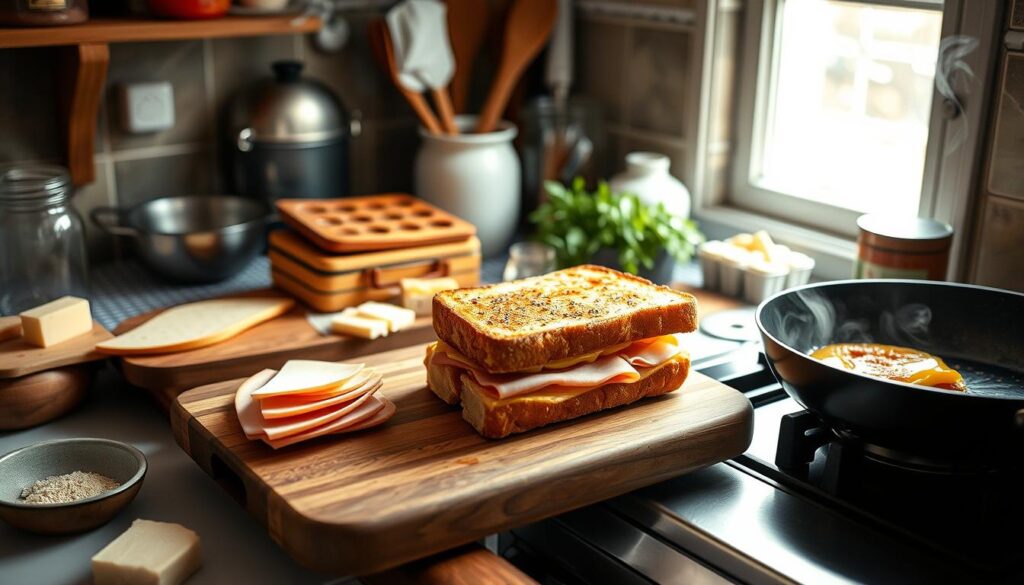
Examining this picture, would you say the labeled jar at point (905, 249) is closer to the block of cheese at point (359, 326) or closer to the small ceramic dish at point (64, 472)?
the block of cheese at point (359, 326)

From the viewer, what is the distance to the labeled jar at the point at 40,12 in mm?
1365

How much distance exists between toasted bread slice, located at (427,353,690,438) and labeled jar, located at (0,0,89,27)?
726 mm

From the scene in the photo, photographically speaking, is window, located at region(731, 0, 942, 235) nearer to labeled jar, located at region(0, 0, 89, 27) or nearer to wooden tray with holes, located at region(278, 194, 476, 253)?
wooden tray with holes, located at region(278, 194, 476, 253)

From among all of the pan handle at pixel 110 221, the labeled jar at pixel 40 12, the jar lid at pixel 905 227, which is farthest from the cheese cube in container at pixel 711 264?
the labeled jar at pixel 40 12

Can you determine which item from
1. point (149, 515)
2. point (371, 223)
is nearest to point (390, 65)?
point (371, 223)

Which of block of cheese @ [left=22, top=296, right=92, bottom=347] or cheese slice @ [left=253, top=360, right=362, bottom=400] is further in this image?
block of cheese @ [left=22, top=296, right=92, bottom=347]

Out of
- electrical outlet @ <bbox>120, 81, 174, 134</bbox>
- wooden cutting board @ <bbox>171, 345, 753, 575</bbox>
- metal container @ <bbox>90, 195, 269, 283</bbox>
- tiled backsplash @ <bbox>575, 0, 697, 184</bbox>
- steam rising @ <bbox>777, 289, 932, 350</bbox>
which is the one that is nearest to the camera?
wooden cutting board @ <bbox>171, 345, 753, 575</bbox>

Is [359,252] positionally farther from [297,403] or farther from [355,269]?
[297,403]

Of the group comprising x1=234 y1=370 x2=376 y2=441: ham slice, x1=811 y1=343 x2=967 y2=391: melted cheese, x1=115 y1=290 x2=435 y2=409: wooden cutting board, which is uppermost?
x1=811 y1=343 x2=967 y2=391: melted cheese

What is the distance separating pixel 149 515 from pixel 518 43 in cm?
106

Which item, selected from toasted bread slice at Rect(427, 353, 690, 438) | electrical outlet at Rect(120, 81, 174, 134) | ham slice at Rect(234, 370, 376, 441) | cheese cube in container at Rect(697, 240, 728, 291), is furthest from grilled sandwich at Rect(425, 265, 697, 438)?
electrical outlet at Rect(120, 81, 174, 134)

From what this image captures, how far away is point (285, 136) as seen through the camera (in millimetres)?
1676

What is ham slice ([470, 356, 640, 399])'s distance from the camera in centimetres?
101

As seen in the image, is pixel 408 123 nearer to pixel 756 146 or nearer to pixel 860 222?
pixel 756 146
